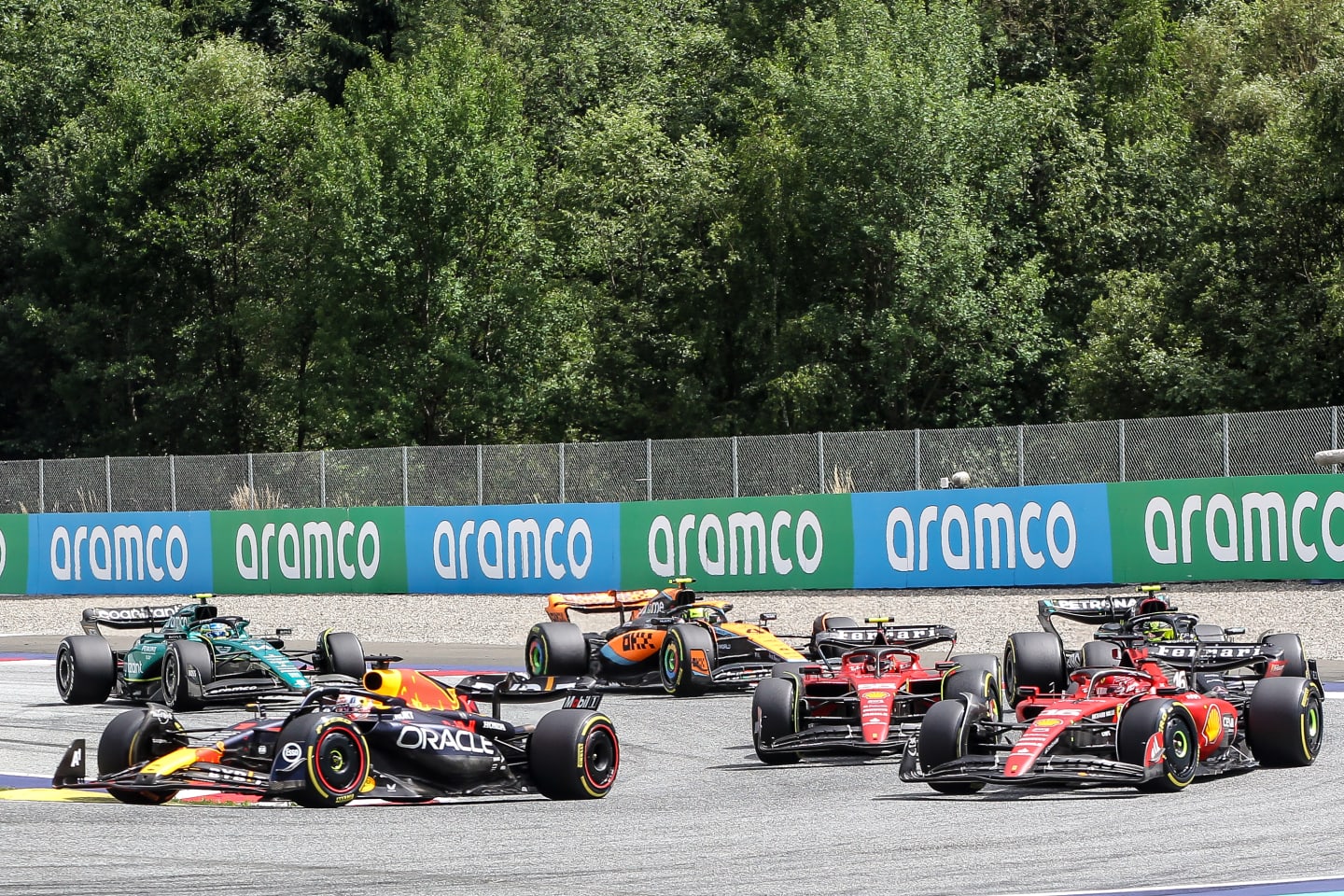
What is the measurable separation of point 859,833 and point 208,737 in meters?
7.31

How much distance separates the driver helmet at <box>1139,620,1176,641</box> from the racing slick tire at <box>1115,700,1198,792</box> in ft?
14.8

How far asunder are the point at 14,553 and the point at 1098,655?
25450 millimetres

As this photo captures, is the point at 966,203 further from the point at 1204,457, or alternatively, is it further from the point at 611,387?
the point at 1204,457

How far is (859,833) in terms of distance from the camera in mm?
10266

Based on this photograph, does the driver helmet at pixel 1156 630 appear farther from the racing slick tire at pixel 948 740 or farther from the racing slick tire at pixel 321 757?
the racing slick tire at pixel 321 757

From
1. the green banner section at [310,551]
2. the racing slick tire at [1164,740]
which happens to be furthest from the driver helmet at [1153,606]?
the green banner section at [310,551]

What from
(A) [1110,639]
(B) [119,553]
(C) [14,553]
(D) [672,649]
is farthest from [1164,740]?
(C) [14,553]

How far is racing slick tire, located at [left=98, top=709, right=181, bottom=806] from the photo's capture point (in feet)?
37.4

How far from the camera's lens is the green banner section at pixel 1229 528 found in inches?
984

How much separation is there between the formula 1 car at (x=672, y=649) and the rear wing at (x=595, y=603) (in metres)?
0.28

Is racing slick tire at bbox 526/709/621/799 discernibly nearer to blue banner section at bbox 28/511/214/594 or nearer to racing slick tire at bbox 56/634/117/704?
racing slick tire at bbox 56/634/117/704

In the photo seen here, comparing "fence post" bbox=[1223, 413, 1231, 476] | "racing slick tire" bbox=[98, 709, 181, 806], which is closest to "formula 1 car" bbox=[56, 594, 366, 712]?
"racing slick tire" bbox=[98, 709, 181, 806]

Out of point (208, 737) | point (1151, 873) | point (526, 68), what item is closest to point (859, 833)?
point (1151, 873)

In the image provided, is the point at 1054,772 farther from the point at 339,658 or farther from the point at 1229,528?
the point at 1229,528
